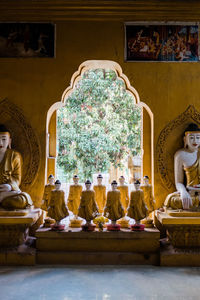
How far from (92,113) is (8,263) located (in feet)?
20.6

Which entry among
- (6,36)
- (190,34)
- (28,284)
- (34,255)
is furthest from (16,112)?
(190,34)

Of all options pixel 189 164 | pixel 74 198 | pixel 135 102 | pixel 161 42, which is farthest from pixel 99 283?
pixel 161 42

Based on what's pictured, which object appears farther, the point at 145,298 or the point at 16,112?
the point at 16,112

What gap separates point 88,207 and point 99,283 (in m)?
1.08

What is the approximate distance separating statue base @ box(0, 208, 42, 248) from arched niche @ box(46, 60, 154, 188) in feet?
4.22

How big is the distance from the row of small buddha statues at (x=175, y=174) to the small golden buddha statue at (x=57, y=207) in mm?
257

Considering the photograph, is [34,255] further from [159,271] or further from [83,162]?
[83,162]

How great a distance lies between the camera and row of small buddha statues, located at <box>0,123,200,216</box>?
4.21 metres

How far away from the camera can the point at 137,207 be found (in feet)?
13.7

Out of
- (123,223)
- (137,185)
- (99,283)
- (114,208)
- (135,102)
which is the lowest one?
(99,283)

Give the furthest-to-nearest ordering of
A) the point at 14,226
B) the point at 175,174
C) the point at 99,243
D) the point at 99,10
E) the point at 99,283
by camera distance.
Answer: the point at 99,10 < the point at 175,174 < the point at 99,243 < the point at 14,226 < the point at 99,283

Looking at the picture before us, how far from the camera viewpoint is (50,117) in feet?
17.4

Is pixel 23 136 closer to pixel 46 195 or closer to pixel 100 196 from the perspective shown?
pixel 46 195

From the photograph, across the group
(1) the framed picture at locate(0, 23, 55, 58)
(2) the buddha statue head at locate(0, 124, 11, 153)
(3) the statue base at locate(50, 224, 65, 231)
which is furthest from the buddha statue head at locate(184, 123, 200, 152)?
(2) the buddha statue head at locate(0, 124, 11, 153)
